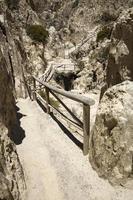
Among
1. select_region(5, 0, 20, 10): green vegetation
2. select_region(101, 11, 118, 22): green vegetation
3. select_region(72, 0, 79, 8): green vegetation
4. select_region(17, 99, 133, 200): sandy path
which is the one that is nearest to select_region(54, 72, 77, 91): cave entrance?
select_region(5, 0, 20, 10): green vegetation

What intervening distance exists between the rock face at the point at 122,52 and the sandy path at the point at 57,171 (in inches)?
96.8

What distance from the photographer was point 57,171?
18.7 ft

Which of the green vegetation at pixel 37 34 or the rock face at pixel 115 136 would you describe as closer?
the rock face at pixel 115 136

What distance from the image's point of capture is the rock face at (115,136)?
187 inches

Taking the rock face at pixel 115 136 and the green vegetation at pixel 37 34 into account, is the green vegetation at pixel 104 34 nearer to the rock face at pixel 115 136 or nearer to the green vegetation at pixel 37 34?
the green vegetation at pixel 37 34

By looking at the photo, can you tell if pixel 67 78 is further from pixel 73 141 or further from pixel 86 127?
pixel 86 127

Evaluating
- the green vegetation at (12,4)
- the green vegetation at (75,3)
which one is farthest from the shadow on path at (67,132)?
the green vegetation at (75,3)

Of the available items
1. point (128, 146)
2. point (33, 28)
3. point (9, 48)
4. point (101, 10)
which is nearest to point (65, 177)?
point (128, 146)

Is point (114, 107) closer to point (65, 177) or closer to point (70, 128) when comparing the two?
point (65, 177)

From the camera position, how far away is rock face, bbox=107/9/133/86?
6496mm

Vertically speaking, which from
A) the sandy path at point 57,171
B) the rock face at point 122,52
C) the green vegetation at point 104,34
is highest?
the green vegetation at point 104,34

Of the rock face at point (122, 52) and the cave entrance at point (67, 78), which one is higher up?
the rock face at point (122, 52)

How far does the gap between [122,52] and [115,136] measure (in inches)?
113

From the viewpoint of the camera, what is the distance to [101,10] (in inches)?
1757
